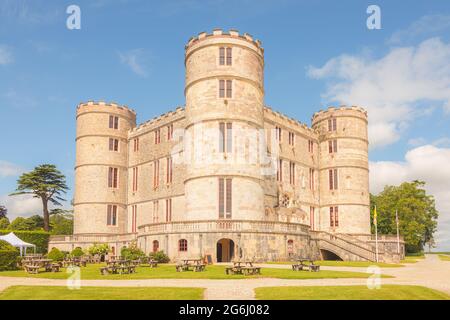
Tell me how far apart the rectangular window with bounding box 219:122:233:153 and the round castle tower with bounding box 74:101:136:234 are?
58.6ft

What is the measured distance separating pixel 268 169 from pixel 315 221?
10817 millimetres

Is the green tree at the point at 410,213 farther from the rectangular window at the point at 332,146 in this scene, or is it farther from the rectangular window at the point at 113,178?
the rectangular window at the point at 113,178

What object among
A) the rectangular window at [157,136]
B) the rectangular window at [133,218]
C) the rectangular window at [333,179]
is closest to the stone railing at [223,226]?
the rectangular window at [157,136]

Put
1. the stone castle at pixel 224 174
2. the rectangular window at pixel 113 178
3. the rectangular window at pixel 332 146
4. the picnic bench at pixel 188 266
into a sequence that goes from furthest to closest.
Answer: the rectangular window at pixel 332 146, the rectangular window at pixel 113 178, the stone castle at pixel 224 174, the picnic bench at pixel 188 266

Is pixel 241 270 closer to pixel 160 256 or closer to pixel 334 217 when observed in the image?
pixel 160 256

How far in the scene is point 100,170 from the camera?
162 feet

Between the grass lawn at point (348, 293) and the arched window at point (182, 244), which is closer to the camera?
the grass lawn at point (348, 293)

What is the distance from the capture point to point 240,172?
36125 mm

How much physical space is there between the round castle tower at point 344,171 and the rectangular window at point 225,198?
18917 mm

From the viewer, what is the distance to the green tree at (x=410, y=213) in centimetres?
5951

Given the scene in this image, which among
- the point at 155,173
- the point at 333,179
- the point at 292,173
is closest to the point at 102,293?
the point at 155,173
